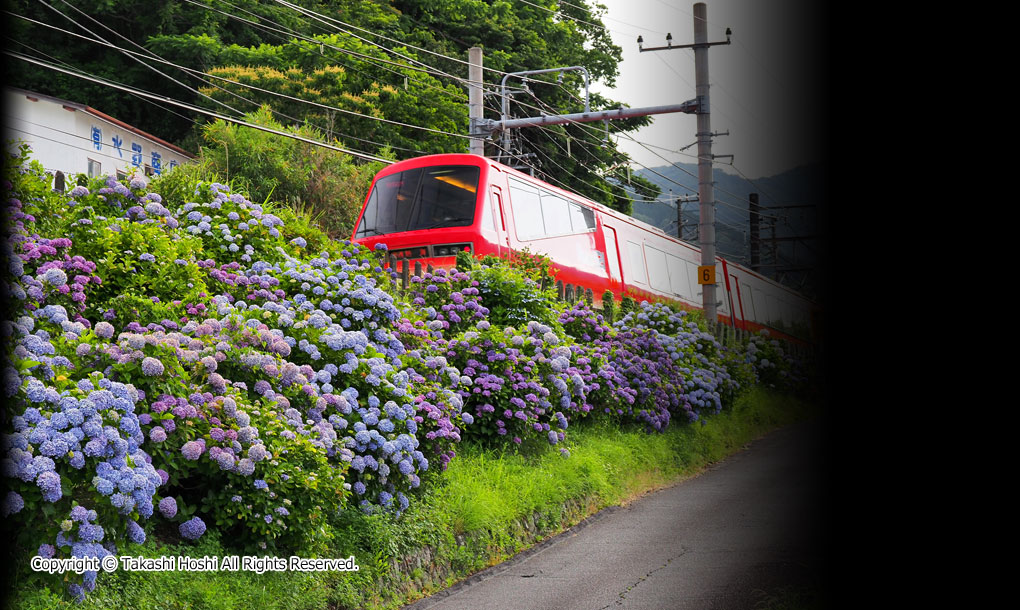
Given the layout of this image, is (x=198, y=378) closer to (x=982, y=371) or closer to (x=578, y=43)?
(x=982, y=371)

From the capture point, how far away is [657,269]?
66.4ft

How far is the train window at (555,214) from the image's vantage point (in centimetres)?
1540

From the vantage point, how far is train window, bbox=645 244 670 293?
65.0 ft

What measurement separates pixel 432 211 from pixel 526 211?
1904 millimetres

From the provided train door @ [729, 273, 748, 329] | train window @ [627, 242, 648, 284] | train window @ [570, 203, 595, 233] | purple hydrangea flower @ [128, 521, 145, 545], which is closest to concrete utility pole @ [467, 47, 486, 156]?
train window @ [570, 203, 595, 233]

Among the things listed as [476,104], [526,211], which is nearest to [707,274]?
[526,211]

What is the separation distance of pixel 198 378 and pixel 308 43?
22.6 meters

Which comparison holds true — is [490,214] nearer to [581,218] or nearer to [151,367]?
[581,218]

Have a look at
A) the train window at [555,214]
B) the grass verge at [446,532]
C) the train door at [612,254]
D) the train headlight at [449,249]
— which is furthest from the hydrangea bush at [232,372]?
the train door at [612,254]

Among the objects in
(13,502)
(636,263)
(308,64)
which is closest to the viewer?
(13,502)

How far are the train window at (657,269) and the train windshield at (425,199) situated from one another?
7310 millimetres

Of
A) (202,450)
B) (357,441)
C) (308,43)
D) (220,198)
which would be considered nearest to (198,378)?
(202,450)

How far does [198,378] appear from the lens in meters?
4.65

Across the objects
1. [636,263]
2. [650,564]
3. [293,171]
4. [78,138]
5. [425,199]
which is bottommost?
[650,564]
